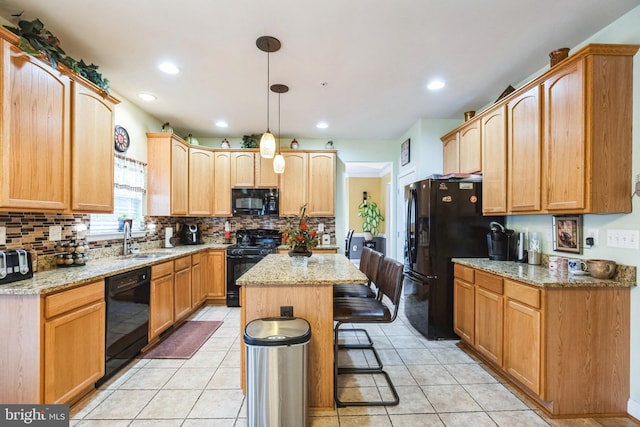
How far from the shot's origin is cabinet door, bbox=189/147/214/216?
4352 millimetres

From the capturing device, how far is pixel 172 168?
3.88 meters

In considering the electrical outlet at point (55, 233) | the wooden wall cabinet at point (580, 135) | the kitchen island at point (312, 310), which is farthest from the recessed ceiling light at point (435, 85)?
the electrical outlet at point (55, 233)

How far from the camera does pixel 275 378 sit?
1585 mm

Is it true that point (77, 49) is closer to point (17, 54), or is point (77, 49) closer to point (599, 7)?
point (17, 54)

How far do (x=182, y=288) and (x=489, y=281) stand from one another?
3256mm

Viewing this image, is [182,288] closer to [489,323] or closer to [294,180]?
[294,180]

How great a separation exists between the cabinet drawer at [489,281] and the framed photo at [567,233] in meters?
0.59

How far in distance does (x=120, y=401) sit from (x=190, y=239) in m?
2.71

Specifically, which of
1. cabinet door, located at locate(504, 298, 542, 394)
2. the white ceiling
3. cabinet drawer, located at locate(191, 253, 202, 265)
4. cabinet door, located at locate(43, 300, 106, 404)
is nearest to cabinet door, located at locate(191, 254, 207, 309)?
cabinet drawer, located at locate(191, 253, 202, 265)

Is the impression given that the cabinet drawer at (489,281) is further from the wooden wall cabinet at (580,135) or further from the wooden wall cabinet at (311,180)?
the wooden wall cabinet at (311,180)

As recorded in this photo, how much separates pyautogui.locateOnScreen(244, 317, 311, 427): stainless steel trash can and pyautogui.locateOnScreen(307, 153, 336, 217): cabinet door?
3.04 m

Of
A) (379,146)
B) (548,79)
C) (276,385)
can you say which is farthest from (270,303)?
(379,146)

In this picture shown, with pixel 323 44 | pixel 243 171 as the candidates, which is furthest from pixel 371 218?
pixel 323 44

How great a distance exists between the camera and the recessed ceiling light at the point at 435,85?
113 inches
